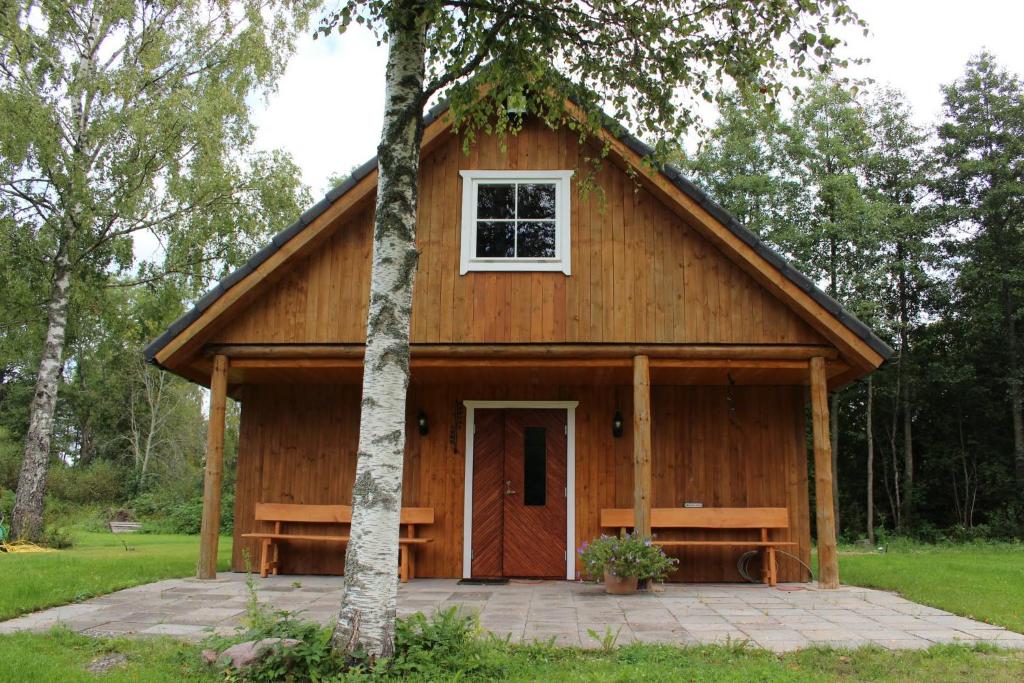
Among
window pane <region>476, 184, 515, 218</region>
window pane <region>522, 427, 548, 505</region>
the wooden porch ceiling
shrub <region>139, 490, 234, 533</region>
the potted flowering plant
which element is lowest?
shrub <region>139, 490, 234, 533</region>

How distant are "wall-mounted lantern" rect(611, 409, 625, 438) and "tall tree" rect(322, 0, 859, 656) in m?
3.88

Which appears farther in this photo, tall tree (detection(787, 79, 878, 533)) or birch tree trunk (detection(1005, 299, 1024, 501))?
tall tree (detection(787, 79, 878, 533))

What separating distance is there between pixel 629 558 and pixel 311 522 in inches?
158

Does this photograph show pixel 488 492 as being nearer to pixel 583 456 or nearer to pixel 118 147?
pixel 583 456

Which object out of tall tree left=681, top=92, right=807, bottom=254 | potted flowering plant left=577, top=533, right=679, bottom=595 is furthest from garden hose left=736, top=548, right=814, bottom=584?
tall tree left=681, top=92, right=807, bottom=254

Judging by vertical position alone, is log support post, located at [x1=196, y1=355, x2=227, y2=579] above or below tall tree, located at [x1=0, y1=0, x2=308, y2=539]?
below

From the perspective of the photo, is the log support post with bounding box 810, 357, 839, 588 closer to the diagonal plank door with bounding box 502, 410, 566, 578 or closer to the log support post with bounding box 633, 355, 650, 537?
the log support post with bounding box 633, 355, 650, 537

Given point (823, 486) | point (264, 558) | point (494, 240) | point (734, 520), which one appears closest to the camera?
point (823, 486)

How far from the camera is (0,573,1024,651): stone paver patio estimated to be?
5.74 metres

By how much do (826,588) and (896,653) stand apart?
3.25 metres

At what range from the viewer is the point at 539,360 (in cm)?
881

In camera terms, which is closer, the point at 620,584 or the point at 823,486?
the point at 620,584

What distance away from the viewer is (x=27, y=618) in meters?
6.26

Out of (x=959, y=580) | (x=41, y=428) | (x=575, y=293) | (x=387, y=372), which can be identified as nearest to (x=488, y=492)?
(x=575, y=293)
